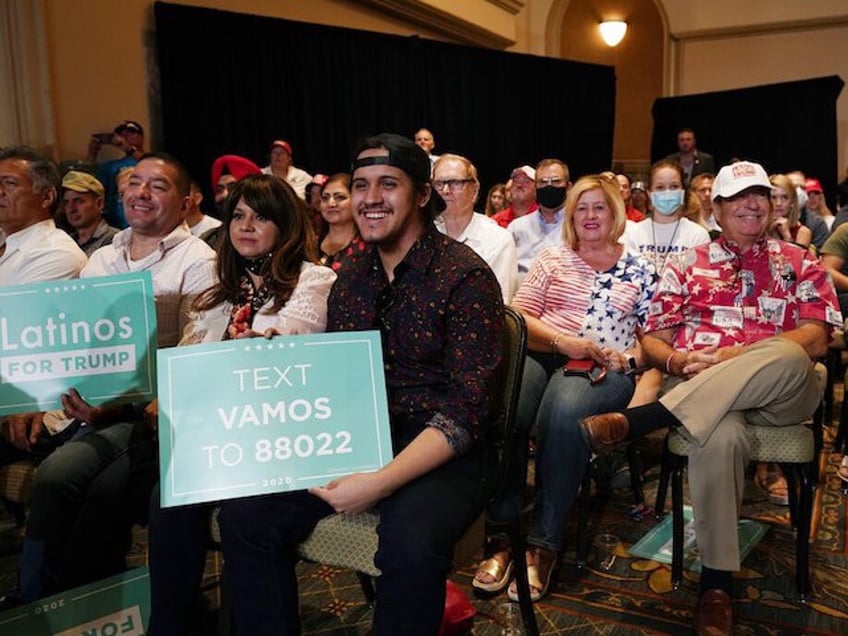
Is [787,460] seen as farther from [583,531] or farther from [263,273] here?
[263,273]

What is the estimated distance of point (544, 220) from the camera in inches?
158

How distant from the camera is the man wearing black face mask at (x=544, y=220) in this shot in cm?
393

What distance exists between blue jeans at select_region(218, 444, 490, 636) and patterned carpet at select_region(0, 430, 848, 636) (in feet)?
2.02

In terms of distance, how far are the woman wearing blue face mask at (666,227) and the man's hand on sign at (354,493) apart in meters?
2.50

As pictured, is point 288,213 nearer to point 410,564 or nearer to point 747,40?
point 410,564

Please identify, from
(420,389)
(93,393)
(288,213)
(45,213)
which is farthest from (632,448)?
(45,213)

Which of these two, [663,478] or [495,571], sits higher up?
[663,478]

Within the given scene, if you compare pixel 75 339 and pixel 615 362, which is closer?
pixel 75 339

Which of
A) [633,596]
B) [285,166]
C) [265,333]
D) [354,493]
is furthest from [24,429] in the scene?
[285,166]

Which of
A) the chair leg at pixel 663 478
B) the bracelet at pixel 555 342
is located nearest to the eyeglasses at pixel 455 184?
the bracelet at pixel 555 342

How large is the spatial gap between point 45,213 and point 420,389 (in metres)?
1.58

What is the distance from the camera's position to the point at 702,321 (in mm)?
2711

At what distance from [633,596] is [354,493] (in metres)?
1.20

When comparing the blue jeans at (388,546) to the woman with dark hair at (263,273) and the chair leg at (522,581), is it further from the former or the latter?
the woman with dark hair at (263,273)
